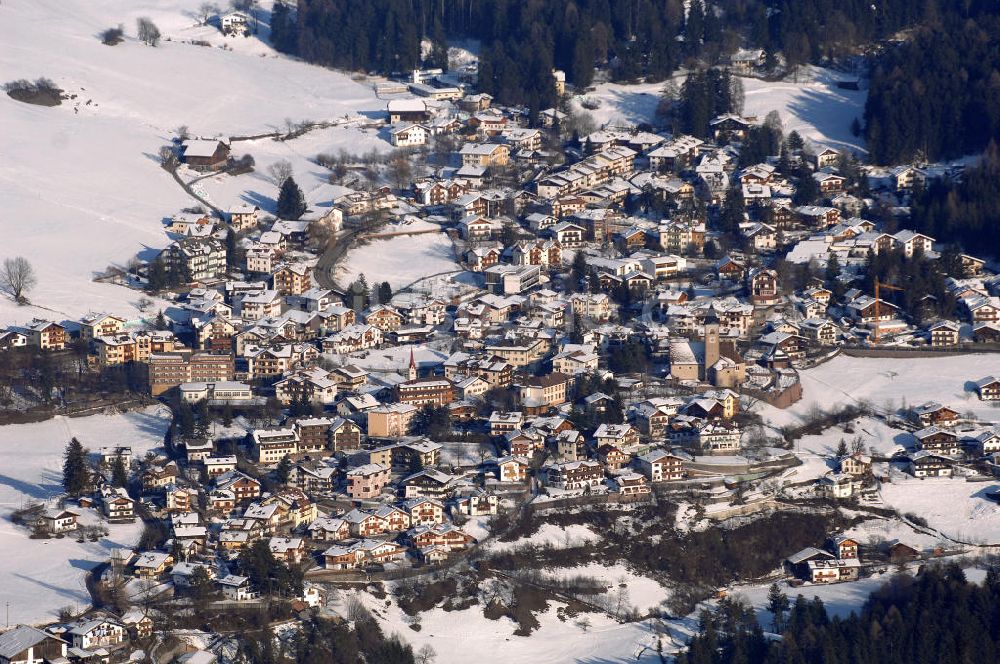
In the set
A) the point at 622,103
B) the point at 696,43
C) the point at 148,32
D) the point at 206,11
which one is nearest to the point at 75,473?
the point at 622,103

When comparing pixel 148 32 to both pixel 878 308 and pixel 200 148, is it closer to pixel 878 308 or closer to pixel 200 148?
pixel 200 148


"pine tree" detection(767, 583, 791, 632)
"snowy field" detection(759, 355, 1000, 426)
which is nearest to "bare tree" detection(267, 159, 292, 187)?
"snowy field" detection(759, 355, 1000, 426)

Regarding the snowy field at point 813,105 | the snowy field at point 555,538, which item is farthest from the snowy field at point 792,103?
the snowy field at point 555,538

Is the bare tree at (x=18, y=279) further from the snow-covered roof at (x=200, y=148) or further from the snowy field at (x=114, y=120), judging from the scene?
the snow-covered roof at (x=200, y=148)

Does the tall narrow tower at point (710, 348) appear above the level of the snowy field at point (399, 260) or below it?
below

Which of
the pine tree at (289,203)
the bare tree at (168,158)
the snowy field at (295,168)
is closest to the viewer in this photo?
the pine tree at (289,203)

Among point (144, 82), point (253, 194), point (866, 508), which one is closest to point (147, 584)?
point (866, 508)
